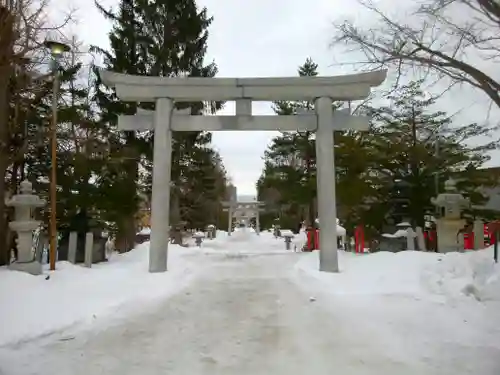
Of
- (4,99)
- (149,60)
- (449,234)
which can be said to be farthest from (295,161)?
(4,99)

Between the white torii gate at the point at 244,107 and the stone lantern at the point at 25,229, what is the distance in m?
2.83

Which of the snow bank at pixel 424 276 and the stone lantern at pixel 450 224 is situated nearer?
the snow bank at pixel 424 276

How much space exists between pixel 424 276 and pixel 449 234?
5402mm

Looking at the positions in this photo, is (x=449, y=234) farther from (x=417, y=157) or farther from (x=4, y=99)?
(x=4, y=99)

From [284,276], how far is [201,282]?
2.19m

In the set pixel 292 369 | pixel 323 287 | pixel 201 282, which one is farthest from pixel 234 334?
pixel 201 282

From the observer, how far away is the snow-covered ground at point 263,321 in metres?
4.67

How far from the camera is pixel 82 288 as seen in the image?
8383 millimetres

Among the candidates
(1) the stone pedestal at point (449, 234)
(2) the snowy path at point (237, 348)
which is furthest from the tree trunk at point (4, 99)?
(1) the stone pedestal at point (449, 234)

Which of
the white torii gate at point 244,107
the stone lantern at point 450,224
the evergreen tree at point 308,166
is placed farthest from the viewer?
the evergreen tree at point 308,166

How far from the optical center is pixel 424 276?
8750 millimetres

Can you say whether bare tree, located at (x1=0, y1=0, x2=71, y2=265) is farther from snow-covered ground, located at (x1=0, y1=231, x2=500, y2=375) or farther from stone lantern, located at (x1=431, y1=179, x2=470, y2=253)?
stone lantern, located at (x1=431, y1=179, x2=470, y2=253)

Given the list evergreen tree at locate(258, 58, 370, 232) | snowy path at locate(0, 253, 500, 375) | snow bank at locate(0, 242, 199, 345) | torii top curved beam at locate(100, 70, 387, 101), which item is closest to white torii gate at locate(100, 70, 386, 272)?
torii top curved beam at locate(100, 70, 387, 101)

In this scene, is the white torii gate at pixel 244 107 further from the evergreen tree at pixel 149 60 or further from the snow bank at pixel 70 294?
the evergreen tree at pixel 149 60
